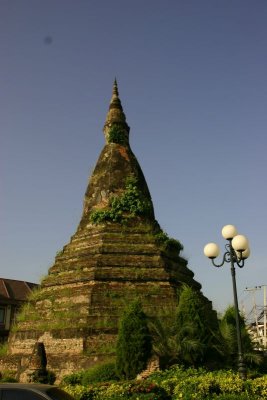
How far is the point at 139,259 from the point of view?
49.7 ft

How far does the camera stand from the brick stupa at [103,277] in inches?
512

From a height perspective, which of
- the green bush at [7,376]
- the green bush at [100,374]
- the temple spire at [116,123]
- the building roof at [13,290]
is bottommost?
the green bush at [7,376]

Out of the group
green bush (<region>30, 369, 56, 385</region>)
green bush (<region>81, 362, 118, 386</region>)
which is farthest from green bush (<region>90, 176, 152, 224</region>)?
green bush (<region>81, 362, 118, 386</region>)

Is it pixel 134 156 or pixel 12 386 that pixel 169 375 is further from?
pixel 134 156

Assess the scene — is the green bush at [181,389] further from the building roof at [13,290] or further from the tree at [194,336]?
the building roof at [13,290]

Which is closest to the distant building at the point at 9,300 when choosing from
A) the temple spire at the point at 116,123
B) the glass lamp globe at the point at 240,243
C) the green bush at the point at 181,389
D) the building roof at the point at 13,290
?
the building roof at the point at 13,290

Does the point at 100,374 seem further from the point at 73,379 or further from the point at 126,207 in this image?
the point at 126,207

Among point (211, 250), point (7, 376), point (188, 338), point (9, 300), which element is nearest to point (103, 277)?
point (188, 338)

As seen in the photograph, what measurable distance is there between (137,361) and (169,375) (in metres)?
0.90

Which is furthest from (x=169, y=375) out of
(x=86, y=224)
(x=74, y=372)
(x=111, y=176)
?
(x=111, y=176)

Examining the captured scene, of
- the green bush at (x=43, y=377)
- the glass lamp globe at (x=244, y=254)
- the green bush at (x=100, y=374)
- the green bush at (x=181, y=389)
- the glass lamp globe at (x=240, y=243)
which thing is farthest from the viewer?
the green bush at (x=43, y=377)

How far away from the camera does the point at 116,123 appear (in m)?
19.8

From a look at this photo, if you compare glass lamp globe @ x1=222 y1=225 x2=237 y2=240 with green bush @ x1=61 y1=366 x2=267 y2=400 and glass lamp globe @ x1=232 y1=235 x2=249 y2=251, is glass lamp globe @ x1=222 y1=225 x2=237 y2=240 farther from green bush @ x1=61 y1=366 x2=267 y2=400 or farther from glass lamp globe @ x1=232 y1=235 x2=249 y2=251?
green bush @ x1=61 y1=366 x2=267 y2=400

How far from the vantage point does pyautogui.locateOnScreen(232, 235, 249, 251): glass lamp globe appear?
9.93m
